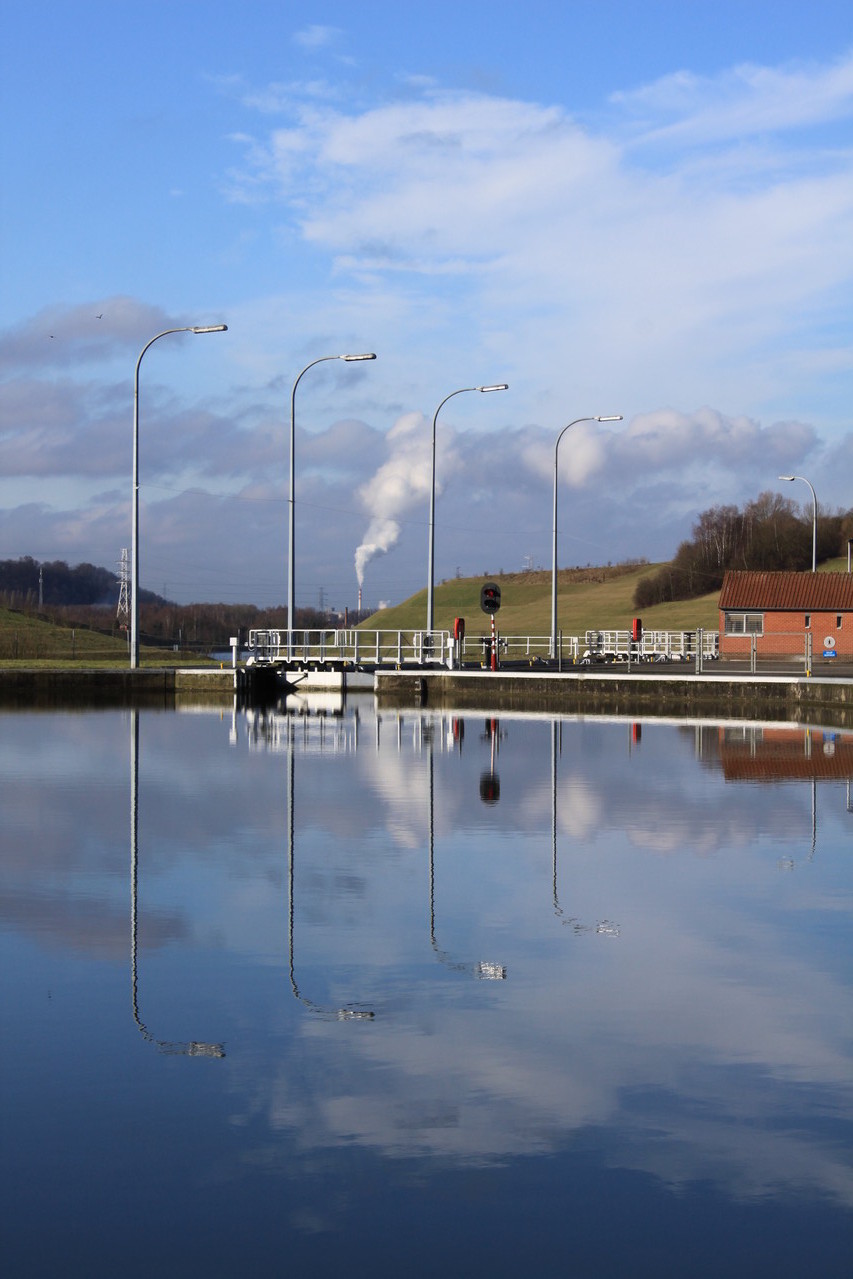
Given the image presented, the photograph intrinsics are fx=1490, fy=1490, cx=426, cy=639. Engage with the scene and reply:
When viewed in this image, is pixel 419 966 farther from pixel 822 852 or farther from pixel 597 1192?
pixel 822 852

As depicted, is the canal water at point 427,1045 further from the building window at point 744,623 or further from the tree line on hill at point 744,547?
the tree line on hill at point 744,547

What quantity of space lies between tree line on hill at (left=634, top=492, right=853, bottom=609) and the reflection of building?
10364 centimetres

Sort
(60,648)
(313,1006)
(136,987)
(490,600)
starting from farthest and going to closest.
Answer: (60,648) < (490,600) < (136,987) < (313,1006)

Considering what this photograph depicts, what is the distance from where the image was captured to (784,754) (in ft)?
88.9

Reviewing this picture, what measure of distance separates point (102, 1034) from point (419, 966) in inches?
91.6

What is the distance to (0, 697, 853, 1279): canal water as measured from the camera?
5.36 metres

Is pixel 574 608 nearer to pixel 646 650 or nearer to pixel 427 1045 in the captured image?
pixel 646 650

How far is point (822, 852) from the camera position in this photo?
14.3 metres

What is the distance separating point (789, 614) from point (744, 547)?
87791 mm

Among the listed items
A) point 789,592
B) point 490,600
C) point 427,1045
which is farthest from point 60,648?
point 427,1045

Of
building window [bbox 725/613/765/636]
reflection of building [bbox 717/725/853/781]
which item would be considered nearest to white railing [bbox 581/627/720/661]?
building window [bbox 725/613/765/636]

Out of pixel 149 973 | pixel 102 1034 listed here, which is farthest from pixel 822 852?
pixel 102 1034

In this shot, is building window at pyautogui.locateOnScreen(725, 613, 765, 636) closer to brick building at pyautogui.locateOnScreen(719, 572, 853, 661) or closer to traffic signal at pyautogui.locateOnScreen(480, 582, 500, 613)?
brick building at pyautogui.locateOnScreen(719, 572, 853, 661)

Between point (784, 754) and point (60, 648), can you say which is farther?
point (60, 648)
